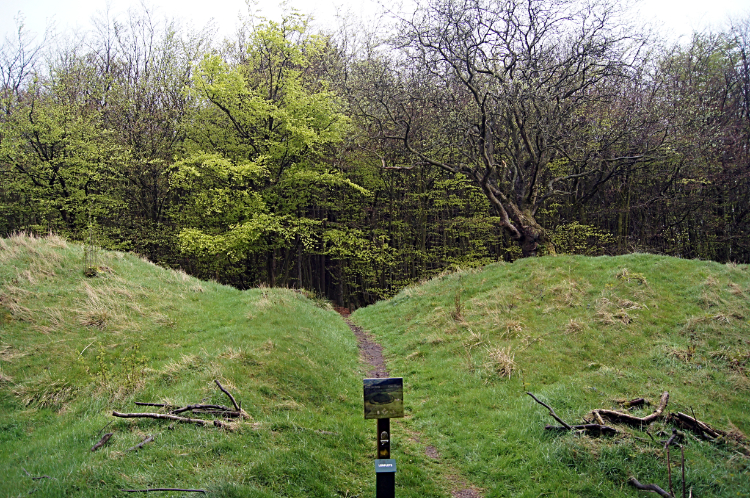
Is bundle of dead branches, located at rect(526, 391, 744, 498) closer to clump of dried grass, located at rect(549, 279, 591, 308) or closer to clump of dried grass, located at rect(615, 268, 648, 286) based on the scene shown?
clump of dried grass, located at rect(549, 279, 591, 308)

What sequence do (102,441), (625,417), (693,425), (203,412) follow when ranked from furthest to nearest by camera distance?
1. (625,417)
2. (693,425)
3. (203,412)
4. (102,441)

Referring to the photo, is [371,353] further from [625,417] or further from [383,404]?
[383,404]

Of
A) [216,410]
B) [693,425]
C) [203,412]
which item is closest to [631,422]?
[693,425]

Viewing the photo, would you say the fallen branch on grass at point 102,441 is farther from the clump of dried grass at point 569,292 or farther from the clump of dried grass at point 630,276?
the clump of dried grass at point 630,276

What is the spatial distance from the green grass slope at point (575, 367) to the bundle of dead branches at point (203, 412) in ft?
7.83

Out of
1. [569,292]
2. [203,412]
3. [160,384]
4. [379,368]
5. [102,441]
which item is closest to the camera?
[102,441]

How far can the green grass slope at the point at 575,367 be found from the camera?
5.93 m

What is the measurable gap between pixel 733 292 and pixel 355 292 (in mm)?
19278

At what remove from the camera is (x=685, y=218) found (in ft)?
76.5

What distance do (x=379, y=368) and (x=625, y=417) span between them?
18.7 feet

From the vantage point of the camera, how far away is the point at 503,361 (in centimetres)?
966

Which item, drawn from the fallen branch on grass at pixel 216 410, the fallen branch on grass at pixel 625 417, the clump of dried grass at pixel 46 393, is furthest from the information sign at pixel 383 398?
the clump of dried grass at pixel 46 393

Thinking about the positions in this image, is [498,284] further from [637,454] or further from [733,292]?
[637,454]

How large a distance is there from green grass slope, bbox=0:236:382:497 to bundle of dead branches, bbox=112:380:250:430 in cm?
13
